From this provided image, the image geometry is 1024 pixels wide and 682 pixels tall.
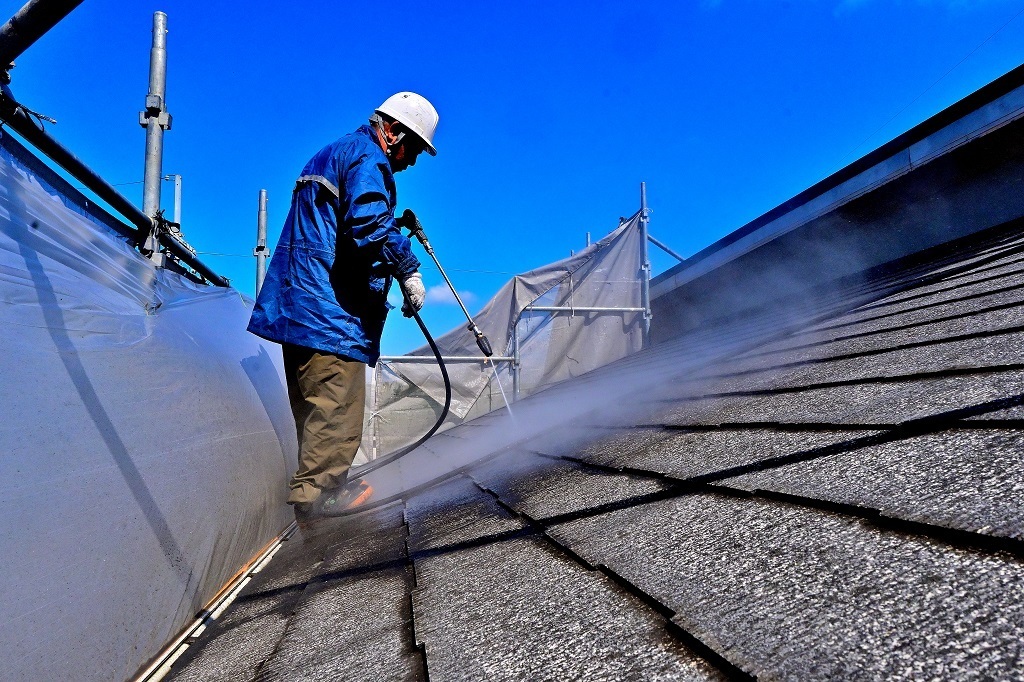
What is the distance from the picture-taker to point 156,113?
4406 millimetres

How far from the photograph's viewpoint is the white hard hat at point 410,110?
2959 millimetres

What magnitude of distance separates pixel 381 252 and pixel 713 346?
255 cm

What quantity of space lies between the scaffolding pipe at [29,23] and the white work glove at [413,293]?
1.62 metres

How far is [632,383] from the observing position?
3.84m

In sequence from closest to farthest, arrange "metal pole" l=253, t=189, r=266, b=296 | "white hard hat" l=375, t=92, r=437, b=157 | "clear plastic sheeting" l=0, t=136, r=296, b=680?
"clear plastic sheeting" l=0, t=136, r=296, b=680 < "white hard hat" l=375, t=92, r=437, b=157 < "metal pole" l=253, t=189, r=266, b=296

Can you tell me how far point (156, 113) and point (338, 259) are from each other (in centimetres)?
289

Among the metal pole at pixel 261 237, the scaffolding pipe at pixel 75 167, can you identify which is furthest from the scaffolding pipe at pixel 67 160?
the metal pole at pixel 261 237

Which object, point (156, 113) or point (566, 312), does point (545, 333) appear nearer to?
point (566, 312)

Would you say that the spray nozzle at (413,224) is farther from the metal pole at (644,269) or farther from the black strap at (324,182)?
the metal pole at (644,269)

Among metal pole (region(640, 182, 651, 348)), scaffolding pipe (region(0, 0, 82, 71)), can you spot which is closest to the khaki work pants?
scaffolding pipe (region(0, 0, 82, 71))

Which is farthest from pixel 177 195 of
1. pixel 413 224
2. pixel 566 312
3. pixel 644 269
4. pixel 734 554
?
pixel 734 554

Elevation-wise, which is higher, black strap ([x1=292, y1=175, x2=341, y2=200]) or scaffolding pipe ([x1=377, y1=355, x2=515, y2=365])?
black strap ([x1=292, y1=175, x2=341, y2=200])

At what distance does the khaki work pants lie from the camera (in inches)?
98.7

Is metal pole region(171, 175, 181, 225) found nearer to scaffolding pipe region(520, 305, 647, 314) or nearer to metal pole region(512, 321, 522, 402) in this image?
metal pole region(512, 321, 522, 402)
